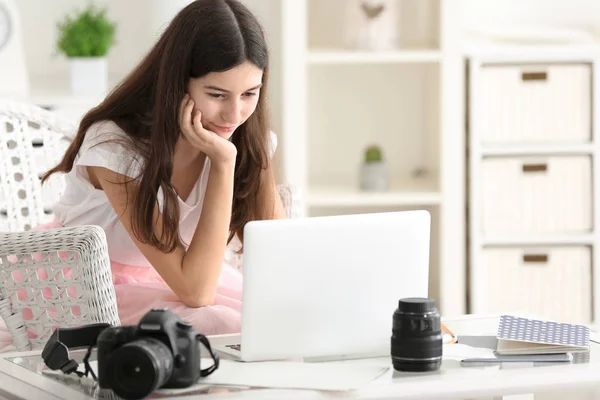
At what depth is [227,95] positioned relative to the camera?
193 cm

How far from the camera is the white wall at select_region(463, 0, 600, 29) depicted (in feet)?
11.8

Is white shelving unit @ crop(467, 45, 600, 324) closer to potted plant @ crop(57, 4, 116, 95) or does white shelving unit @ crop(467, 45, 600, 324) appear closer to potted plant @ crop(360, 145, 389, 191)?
potted plant @ crop(360, 145, 389, 191)

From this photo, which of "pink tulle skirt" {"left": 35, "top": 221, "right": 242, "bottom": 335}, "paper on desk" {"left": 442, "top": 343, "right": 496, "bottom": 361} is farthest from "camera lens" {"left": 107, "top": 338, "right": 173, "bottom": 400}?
"pink tulle skirt" {"left": 35, "top": 221, "right": 242, "bottom": 335}

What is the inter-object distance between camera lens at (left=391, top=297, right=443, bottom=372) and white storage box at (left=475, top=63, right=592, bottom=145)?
1.94 m

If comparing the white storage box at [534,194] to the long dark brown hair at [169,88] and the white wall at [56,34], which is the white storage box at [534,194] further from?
the long dark brown hair at [169,88]

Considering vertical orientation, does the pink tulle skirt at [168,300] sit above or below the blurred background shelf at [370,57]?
below

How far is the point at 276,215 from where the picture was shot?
2.23 m

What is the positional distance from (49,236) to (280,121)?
67.8 inches

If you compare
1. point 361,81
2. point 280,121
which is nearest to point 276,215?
point 280,121

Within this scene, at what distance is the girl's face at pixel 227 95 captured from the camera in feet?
6.29

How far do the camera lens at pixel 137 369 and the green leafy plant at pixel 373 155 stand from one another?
2.08 metres

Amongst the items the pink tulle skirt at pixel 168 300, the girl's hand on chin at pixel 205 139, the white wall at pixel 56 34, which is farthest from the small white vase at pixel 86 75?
the girl's hand on chin at pixel 205 139

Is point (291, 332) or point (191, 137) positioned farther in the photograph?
point (191, 137)

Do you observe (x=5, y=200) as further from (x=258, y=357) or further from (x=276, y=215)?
(x=258, y=357)
